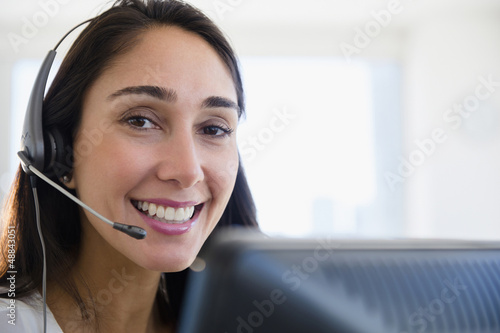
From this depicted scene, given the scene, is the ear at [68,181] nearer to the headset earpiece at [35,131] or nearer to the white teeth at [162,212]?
the headset earpiece at [35,131]

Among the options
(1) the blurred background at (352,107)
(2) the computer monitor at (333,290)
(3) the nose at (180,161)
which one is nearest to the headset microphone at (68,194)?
(3) the nose at (180,161)

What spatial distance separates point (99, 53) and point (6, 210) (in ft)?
1.16

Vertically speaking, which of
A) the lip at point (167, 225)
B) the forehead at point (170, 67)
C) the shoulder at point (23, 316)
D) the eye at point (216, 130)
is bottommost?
the shoulder at point (23, 316)

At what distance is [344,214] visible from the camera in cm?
387

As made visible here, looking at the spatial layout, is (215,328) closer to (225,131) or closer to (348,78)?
(225,131)

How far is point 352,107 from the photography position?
12.9 ft

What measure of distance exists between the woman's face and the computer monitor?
423 millimetres

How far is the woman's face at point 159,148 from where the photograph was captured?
731 mm

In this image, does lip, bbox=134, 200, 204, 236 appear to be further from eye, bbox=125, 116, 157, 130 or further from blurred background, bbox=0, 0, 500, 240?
blurred background, bbox=0, 0, 500, 240

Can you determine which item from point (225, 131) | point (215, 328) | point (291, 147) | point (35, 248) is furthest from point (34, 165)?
point (291, 147)

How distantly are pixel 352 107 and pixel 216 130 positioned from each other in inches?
128

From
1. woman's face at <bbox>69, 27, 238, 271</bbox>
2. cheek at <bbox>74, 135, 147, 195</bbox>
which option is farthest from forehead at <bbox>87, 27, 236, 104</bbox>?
cheek at <bbox>74, 135, 147, 195</bbox>

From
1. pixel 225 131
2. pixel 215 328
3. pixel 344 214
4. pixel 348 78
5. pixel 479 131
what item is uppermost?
pixel 348 78

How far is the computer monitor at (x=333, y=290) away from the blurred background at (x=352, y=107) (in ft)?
10.6
